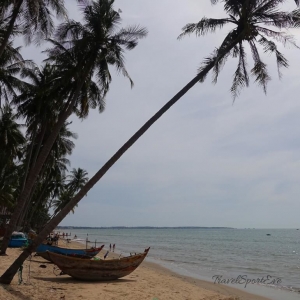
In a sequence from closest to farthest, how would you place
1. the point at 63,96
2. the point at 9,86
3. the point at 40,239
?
the point at 40,239 → the point at 63,96 → the point at 9,86

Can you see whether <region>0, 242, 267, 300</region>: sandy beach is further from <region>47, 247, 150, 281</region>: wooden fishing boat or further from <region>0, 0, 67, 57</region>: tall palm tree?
<region>0, 0, 67, 57</region>: tall palm tree

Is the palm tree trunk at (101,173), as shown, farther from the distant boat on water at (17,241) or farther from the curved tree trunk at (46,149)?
the distant boat on water at (17,241)

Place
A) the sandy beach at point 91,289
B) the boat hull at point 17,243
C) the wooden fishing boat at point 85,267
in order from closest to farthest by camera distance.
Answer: the sandy beach at point 91,289 < the wooden fishing boat at point 85,267 < the boat hull at point 17,243

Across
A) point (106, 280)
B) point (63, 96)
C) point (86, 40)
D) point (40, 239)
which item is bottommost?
point (106, 280)

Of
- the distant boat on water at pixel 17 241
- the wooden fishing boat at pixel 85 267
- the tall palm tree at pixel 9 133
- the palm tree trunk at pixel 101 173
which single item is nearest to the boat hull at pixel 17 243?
the distant boat on water at pixel 17 241

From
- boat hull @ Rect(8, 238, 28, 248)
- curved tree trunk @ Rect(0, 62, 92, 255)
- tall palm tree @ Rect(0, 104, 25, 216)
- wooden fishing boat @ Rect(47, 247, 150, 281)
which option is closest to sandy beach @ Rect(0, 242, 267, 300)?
wooden fishing boat @ Rect(47, 247, 150, 281)

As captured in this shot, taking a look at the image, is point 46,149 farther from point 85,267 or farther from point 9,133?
point 9,133

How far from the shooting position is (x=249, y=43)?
13484 millimetres

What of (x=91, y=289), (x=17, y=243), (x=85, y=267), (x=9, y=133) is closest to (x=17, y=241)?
(x=17, y=243)

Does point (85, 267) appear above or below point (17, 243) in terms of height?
below

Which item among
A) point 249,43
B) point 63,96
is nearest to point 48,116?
point 63,96

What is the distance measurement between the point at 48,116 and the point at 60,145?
8.81 metres

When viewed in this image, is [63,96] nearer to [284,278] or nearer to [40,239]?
[40,239]

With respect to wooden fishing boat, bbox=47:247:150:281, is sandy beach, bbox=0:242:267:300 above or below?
below
